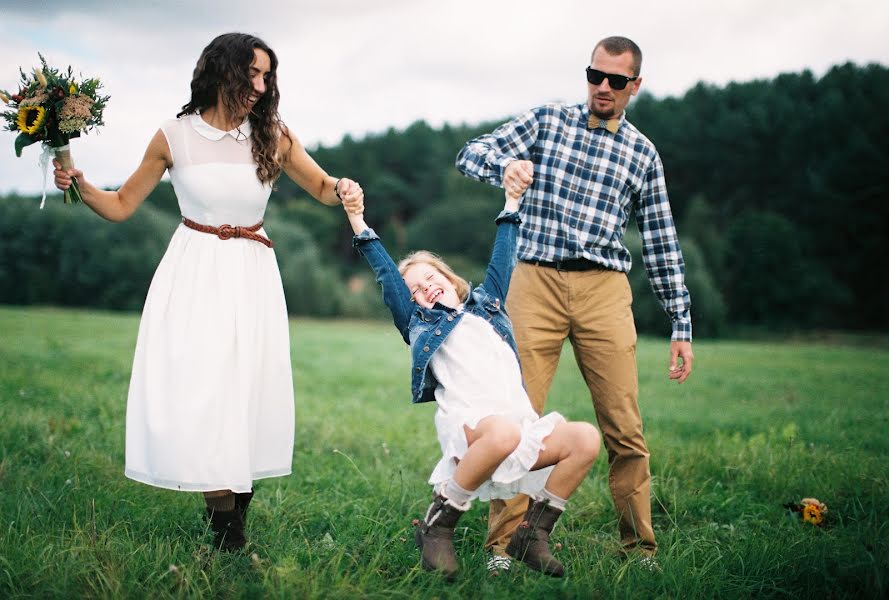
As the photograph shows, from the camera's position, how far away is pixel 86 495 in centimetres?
435

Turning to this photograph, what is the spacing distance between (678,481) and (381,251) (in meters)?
3.04

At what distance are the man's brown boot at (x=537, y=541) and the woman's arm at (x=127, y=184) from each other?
2.29 m

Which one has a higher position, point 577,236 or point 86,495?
point 577,236

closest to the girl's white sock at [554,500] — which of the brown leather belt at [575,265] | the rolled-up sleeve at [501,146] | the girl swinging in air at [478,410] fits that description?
the girl swinging in air at [478,410]

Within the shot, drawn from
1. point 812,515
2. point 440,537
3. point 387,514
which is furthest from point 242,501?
point 812,515

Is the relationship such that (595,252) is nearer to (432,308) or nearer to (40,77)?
(432,308)

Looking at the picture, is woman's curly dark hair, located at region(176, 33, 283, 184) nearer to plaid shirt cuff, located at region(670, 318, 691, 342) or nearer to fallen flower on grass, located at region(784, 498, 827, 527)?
plaid shirt cuff, located at region(670, 318, 691, 342)

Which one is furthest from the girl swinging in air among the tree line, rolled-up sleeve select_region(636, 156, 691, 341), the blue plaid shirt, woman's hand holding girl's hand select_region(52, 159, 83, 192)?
the tree line

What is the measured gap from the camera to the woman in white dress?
347cm

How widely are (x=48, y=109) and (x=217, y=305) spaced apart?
3.73 ft

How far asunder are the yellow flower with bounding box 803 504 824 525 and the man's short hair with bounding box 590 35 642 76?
2.68 meters

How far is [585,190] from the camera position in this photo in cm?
426

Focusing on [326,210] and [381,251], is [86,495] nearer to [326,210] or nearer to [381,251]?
[381,251]

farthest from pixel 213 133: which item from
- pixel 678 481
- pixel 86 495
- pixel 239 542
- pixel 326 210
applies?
pixel 326 210
